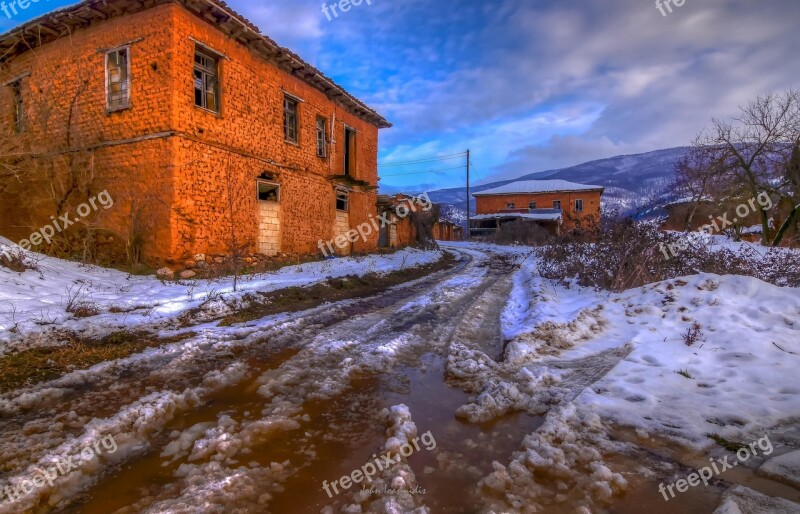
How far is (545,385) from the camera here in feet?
10.8

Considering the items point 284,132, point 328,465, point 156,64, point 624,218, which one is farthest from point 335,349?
point 284,132

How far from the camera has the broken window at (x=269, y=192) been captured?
11.5 metres

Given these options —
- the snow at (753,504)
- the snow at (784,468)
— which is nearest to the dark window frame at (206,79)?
the snow at (753,504)

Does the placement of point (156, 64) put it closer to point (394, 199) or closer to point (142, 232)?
point (142, 232)

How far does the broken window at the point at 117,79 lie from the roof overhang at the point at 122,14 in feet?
3.25

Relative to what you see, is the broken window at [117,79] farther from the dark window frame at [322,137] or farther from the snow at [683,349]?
the snow at [683,349]

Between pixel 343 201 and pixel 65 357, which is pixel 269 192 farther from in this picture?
pixel 65 357

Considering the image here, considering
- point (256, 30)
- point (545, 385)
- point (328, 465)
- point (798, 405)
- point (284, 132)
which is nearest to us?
point (328, 465)

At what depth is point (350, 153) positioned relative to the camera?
16.2m

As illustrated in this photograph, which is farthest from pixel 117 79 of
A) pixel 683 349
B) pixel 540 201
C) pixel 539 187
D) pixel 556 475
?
pixel 539 187

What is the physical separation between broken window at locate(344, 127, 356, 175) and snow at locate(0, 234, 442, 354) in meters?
7.93

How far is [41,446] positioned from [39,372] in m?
1.66

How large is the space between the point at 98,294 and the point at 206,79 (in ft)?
21.9

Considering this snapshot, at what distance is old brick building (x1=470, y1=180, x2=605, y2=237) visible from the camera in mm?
36500
